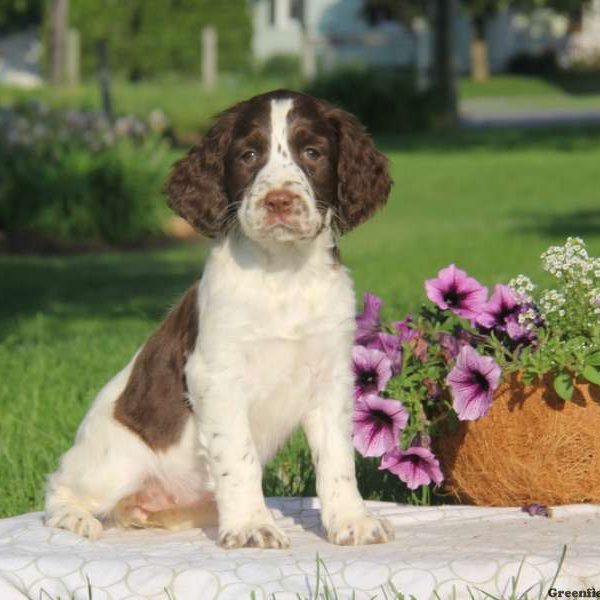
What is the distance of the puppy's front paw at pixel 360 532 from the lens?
5.07 metres

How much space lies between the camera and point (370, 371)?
575cm

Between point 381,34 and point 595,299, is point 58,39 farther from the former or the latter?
point 595,299

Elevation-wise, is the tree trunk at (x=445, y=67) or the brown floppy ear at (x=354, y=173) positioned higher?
the brown floppy ear at (x=354, y=173)

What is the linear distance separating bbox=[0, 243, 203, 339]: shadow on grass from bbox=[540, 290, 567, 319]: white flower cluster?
6.06 metres

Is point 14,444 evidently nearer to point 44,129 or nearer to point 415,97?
point 44,129

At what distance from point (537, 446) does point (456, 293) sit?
0.71 m

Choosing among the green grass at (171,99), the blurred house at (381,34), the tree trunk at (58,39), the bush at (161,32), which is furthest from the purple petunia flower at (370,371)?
the blurred house at (381,34)

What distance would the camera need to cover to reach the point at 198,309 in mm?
Answer: 5262

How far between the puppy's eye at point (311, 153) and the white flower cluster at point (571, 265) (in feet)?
3.06

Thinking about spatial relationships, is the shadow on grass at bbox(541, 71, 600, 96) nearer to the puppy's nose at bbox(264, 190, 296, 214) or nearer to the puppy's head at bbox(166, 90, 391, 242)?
the puppy's head at bbox(166, 90, 391, 242)

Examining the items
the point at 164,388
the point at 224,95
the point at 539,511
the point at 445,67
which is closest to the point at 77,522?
the point at 164,388

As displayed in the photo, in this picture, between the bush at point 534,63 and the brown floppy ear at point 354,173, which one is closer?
the brown floppy ear at point 354,173

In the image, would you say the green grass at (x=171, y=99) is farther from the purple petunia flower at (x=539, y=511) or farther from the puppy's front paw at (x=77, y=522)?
the purple petunia flower at (x=539, y=511)

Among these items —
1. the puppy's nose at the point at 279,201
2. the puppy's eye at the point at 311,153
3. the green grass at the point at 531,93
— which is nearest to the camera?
the puppy's nose at the point at 279,201
